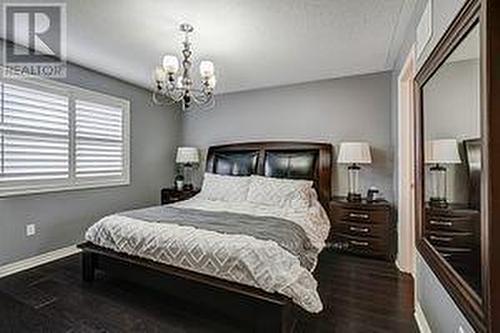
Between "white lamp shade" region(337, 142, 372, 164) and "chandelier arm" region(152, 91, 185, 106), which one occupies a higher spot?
"chandelier arm" region(152, 91, 185, 106)

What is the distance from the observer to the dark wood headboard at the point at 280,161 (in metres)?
4.16

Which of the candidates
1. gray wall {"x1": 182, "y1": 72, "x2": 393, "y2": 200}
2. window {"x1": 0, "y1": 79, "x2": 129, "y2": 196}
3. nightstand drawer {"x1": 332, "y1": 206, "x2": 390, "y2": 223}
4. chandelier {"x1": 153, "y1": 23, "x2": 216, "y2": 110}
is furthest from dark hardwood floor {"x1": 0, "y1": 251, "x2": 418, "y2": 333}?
chandelier {"x1": 153, "y1": 23, "x2": 216, "y2": 110}

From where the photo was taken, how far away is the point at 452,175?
156 cm

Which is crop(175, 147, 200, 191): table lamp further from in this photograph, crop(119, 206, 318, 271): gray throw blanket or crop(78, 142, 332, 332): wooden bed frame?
crop(119, 206, 318, 271): gray throw blanket

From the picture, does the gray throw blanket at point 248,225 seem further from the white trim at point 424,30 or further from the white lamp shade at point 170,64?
the white trim at point 424,30

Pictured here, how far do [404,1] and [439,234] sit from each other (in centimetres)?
180

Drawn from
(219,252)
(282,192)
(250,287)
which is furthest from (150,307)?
(282,192)

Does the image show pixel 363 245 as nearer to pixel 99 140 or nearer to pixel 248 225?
pixel 248 225

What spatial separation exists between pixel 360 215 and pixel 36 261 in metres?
3.88

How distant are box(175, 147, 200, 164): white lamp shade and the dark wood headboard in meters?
0.29

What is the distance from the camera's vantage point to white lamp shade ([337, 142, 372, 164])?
12.1 ft

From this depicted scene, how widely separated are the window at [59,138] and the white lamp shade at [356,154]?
10.6 feet

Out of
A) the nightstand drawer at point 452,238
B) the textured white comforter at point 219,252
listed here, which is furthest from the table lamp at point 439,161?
the textured white comforter at point 219,252

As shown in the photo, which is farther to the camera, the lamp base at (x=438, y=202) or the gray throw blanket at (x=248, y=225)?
the gray throw blanket at (x=248, y=225)
